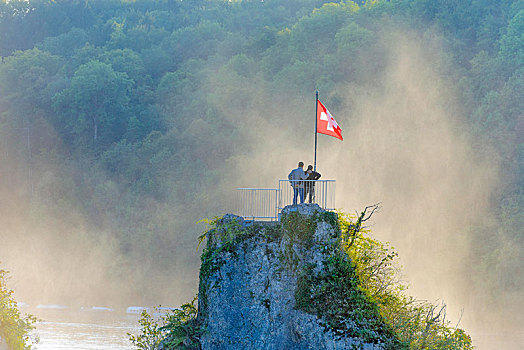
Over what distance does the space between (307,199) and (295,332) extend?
5.39 meters

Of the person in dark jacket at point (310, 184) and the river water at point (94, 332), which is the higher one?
the river water at point (94, 332)

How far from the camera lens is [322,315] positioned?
75.7 feet

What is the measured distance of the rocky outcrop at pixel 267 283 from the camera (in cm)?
2338

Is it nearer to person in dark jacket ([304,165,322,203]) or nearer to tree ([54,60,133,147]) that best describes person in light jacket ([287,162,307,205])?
person in dark jacket ([304,165,322,203])

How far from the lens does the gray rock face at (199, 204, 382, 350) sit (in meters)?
23.5

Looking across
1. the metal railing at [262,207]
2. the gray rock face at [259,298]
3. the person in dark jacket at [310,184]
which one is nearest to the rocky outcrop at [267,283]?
the gray rock face at [259,298]

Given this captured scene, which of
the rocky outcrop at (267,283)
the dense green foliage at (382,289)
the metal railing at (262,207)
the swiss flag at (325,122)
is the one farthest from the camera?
the swiss flag at (325,122)

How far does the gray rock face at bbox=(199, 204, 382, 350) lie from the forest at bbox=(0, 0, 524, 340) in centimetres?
6391

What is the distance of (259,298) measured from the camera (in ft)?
78.9

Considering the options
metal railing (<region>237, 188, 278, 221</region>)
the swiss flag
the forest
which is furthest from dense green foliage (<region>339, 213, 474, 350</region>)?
the forest

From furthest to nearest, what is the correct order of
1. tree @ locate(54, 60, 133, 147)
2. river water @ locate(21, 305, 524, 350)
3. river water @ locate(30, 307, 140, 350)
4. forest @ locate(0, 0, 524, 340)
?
tree @ locate(54, 60, 133, 147) → forest @ locate(0, 0, 524, 340) → river water @ locate(21, 305, 524, 350) → river water @ locate(30, 307, 140, 350)

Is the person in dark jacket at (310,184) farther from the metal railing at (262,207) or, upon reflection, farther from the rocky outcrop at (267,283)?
the rocky outcrop at (267,283)

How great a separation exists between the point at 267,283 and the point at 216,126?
85580 mm

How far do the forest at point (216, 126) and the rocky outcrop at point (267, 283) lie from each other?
63873mm
